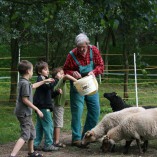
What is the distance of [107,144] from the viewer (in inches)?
249

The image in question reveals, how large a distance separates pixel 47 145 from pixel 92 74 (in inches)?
52.0

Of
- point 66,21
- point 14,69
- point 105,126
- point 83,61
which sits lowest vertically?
point 105,126

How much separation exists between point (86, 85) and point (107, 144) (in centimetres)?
95

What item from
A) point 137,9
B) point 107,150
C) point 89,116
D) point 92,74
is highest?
point 137,9

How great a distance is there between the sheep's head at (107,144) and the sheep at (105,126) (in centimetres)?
21

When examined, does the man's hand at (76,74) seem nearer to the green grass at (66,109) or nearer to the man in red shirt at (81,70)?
the man in red shirt at (81,70)

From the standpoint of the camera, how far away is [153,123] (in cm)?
598

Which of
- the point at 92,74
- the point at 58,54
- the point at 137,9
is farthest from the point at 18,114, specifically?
the point at 58,54

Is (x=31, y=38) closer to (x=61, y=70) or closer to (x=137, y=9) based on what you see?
(x=61, y=70)

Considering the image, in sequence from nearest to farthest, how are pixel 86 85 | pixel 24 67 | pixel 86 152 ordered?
pixel 24 67
pixel 86 85
pixel 86 152

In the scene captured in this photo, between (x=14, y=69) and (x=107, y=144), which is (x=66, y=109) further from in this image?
(x=107, y=144)

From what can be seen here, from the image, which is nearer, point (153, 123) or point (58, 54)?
point (153, 123)

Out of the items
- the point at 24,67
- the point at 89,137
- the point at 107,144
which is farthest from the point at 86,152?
the point at 24,67

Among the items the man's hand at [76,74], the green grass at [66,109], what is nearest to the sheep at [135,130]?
the man's hand at [76,74]
